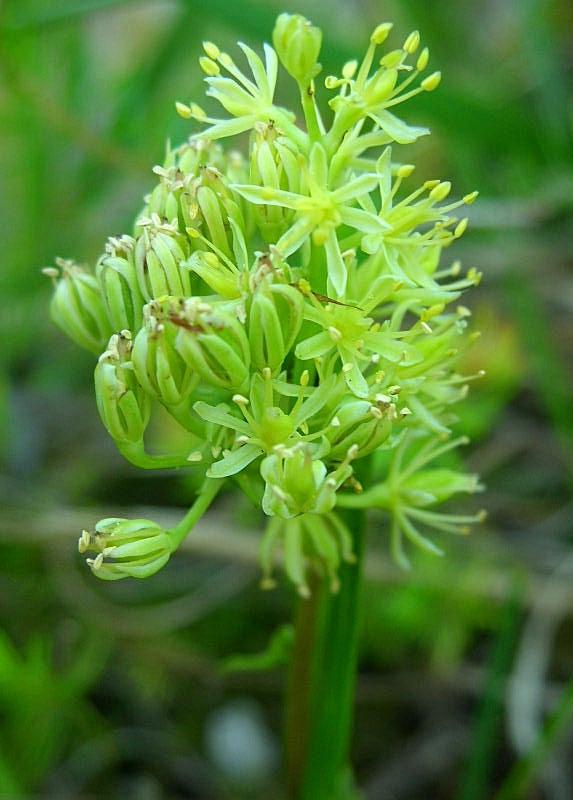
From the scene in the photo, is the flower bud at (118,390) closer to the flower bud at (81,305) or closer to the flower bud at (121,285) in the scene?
the flower bud at (121,285)

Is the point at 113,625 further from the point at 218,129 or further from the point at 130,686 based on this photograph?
the point at 218,129

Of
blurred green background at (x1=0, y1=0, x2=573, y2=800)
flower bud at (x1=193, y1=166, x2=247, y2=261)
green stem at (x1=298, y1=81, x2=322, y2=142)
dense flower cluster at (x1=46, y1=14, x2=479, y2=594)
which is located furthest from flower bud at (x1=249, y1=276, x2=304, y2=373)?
blurred green background at (x1=0, y1=0, x2=573, y2=800)

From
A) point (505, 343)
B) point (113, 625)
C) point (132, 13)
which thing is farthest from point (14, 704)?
point (132, 13)

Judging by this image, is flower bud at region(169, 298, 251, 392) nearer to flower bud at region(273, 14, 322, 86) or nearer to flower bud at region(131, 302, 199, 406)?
flower bud at region(131, 302, 199, 406)

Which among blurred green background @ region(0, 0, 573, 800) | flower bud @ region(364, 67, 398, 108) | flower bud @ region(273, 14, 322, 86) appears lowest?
blurred green background @ region(0, 0, 573, 800)

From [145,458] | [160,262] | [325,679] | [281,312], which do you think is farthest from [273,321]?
[325,679]

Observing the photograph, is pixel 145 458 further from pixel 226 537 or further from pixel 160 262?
pixel 226 537

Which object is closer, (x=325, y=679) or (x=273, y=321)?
(x=273, y=321)
